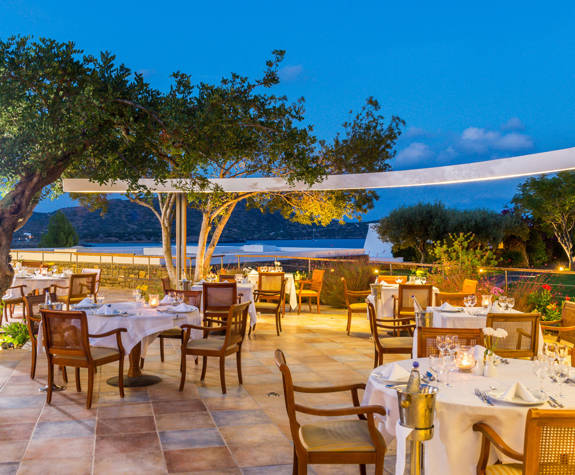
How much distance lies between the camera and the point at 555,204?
2958 centimetres

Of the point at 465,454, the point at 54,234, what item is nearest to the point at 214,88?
the point at 465,454

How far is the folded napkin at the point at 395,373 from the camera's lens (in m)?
3.17

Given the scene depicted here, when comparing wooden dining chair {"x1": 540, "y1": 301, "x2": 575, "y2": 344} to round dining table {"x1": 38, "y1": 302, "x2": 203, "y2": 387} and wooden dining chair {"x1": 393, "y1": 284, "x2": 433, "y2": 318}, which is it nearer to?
wooden dining chair {"x1": 393, "y1": 284, "x2": 433, "y2": 318}

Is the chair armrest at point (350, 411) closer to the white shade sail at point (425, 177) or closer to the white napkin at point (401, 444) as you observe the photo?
the white napkin at point (401, 444)

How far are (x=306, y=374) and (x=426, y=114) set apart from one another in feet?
259

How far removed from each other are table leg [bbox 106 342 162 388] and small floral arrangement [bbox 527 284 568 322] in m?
6.12

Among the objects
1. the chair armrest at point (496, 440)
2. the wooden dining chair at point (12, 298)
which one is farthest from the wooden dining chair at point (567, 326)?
the wooden dining chair at point (12, 298)

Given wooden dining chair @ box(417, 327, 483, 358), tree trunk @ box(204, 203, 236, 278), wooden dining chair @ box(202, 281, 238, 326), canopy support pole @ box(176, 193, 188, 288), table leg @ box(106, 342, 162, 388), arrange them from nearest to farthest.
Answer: wooden dining chair @ box(417, 327, 483, 358) → table leg @ box(106, 342, 162, 388) → wooden dining chair @ box(202, 281, 238, 326) → canopy support pole @ box(176, 193, 188, 288) → tree trunk @ box(204, 203, 236, 278)

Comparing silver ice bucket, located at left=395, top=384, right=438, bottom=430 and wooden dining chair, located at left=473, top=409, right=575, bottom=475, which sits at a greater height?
silver ice bucket, located at left=395, top=384, right=438, bottom=430

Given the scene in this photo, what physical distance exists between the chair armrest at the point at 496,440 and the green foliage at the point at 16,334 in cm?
648

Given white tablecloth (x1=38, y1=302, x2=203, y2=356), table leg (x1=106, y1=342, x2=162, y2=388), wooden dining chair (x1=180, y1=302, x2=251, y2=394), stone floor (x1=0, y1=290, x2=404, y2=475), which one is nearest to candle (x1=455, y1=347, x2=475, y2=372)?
stone floor (x1=0, y1=290, x2=404, y2=475)

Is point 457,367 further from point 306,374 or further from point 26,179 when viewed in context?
point 26,179

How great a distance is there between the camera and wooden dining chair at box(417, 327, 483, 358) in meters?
4.02

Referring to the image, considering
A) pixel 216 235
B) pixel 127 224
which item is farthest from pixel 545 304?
pixel 127 224
